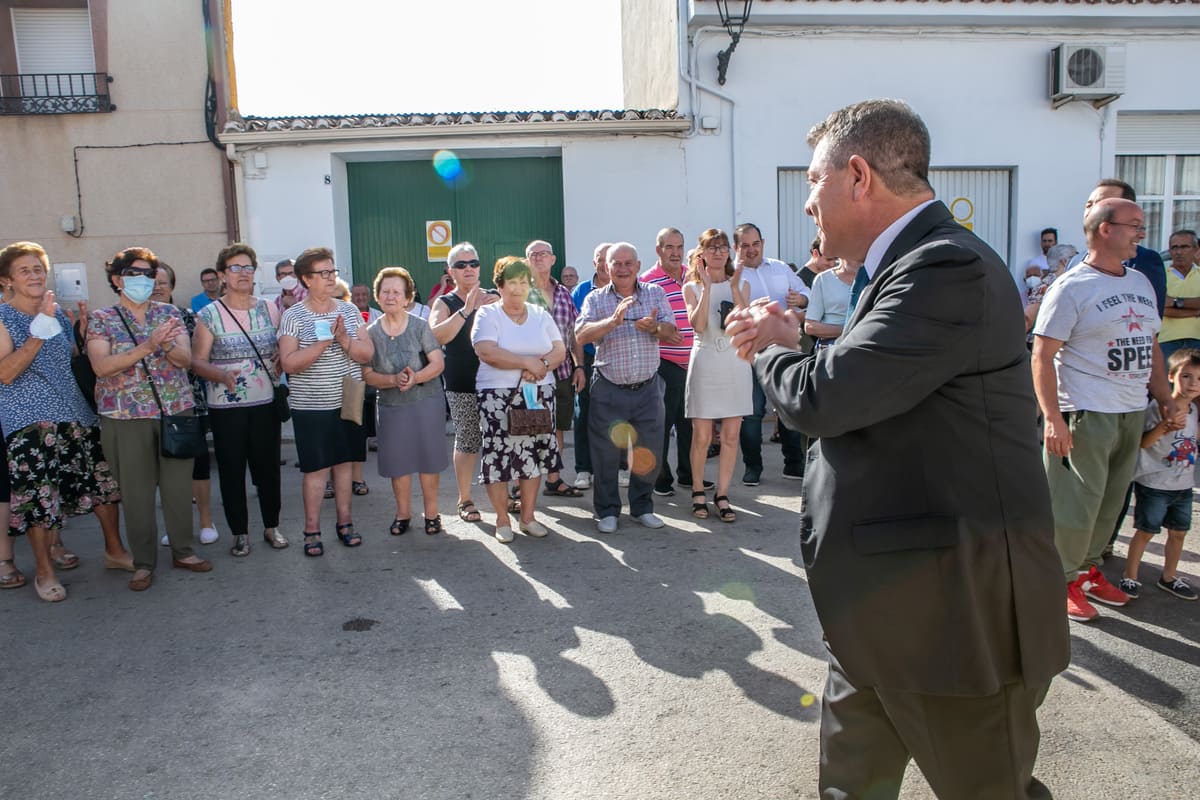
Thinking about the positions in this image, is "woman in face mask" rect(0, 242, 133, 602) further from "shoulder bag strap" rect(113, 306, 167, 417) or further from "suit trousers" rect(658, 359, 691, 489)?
"suit trousers" rect(658, 359, 691, 489)

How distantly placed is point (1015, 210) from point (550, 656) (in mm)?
10834

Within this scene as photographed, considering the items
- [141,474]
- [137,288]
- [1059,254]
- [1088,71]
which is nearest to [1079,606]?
[141,474]

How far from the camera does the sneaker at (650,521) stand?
5.94 meters

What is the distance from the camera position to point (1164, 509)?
4445 millimetres

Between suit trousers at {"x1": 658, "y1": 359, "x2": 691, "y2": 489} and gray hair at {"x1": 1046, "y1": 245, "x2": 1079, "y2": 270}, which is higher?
gray hair at {"x1": 1046, "y1": 245, "x2": 1079, "y2": 270}

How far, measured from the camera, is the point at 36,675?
3.85 meters

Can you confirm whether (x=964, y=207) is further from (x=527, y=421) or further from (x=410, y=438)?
(x=410, y=438)

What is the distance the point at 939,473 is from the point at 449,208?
11.1 meters

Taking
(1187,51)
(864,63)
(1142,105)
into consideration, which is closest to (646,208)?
(864,63)

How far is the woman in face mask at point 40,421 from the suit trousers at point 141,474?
0.57ft

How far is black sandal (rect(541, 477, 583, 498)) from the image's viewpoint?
6977mm

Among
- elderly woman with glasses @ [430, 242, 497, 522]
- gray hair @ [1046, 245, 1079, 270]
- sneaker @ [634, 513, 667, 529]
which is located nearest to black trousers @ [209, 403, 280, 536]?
elderly woman with glasses @ [430, 242, 497, 522]

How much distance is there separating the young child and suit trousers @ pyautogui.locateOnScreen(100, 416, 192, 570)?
5165 mm

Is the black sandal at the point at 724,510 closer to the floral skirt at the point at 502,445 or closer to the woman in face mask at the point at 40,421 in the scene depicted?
the floral skirt at the point at 502,445
